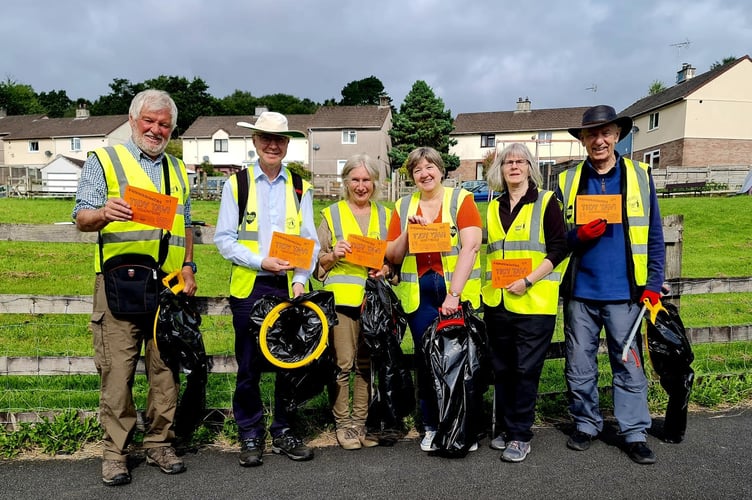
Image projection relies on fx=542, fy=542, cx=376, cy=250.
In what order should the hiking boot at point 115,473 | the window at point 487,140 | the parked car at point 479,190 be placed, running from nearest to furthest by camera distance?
the hiking boot at point 115,473 < the parked car at point 479,190 < the window at point 487,140

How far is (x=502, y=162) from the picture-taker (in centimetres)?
384

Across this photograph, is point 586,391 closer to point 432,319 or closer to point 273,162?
point 432,319

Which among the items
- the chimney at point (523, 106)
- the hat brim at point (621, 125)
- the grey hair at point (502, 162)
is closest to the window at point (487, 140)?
the chimney at point (523, 106)

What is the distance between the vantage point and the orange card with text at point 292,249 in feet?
11.5

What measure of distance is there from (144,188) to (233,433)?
1.87 meters

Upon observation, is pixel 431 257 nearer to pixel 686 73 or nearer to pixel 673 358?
pixel 673 358

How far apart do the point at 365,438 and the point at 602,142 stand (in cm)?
271

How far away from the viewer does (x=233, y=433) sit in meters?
3.97

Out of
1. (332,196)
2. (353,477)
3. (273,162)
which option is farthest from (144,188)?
(332,196)

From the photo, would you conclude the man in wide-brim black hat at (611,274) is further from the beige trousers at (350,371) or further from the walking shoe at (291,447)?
the walking shoe at (291,447)

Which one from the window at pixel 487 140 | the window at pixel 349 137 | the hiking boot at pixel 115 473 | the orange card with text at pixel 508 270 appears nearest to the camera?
the hiking boot at pixel 115 473

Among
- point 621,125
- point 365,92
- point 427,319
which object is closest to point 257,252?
point 427,319

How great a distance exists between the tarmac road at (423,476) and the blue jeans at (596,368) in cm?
23

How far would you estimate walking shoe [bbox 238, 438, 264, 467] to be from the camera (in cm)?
358
